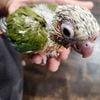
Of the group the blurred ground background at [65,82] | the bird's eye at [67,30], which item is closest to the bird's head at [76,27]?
the bird's eye at [67,30]

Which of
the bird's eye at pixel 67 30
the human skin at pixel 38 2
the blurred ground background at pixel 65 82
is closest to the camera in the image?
the bird's eye at pixel 67 30

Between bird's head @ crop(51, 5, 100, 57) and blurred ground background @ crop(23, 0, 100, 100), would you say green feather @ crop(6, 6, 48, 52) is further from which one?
blurred ground background @ crop(23, 0, 100, 100)

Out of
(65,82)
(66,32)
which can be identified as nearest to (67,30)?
(66,32)

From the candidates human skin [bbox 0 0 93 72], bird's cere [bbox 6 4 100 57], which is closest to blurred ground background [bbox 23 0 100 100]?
human skin [bbox 0 0 93 72]

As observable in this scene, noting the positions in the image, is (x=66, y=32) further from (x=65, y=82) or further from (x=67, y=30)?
(x=65, y=82)

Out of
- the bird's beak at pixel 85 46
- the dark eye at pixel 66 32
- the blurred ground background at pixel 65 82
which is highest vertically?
the dark eye at pixel 66 32

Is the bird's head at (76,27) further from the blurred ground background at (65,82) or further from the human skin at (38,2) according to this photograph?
the blurred ground background at (65,82)

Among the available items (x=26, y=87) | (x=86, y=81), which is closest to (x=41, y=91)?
(x=26, y=87)
